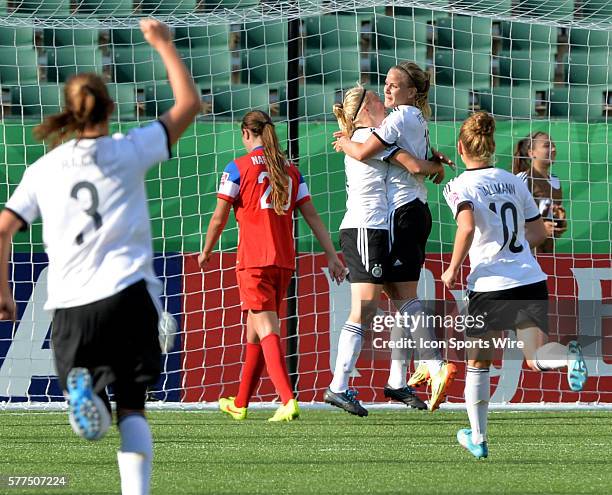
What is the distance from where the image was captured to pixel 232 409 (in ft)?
23.7

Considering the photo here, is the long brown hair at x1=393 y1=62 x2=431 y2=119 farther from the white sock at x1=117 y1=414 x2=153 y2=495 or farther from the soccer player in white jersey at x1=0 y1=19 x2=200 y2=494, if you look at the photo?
the white sock at x1=117 y1=414 x2=153 y2=495

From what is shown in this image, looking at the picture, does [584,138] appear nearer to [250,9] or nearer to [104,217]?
[250,9]

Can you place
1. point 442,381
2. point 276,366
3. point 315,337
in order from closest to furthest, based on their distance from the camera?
1. point 442,381
2. point 276,366
3. point 315,337

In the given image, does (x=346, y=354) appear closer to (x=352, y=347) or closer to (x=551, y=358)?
(x=352, y=347)

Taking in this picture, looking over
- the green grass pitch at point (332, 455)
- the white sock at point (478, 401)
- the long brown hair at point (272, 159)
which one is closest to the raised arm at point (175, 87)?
the green grass pitch at point (332, 455)

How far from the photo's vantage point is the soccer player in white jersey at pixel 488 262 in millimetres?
5367

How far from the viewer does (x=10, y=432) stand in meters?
6.59

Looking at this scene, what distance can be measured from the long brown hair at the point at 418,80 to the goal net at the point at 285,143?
144cm

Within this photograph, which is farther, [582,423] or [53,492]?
[582,423]

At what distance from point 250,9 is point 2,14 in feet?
6.04

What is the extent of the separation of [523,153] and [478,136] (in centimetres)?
354

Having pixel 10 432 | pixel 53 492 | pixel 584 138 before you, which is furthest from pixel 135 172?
pixel 584 138

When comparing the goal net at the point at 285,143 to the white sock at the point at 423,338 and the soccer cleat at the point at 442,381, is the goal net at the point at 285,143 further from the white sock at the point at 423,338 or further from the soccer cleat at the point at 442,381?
the soccer cleat at the point at 442,381

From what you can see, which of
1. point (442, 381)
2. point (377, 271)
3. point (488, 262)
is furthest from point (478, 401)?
point (377, 271)
